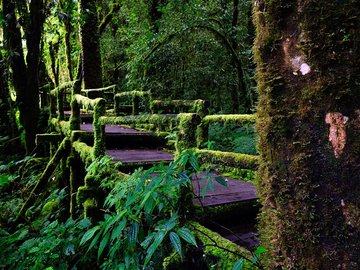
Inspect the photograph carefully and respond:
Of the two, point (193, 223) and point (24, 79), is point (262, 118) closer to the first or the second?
point (193, 223)

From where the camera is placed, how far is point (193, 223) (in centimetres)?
253

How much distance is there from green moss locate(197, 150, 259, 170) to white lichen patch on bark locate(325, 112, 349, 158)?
85 cm

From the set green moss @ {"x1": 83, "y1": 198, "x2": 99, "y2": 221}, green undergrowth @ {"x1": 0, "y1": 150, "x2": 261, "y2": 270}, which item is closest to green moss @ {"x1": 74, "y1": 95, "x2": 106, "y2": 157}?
green undergrowth @ {"x1": 0, "y1": 150, "x2": 261, "y2": 270}

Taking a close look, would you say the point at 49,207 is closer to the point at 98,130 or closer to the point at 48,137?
the point at 48,137

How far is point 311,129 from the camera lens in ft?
4.42

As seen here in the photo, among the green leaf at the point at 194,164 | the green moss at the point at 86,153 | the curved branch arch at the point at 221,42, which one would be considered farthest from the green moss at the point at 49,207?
the green leaf at the point at 194,164

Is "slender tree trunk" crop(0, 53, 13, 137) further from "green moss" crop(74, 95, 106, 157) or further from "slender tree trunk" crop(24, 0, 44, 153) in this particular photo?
"green moss" crop(74, 95, 106, 157)

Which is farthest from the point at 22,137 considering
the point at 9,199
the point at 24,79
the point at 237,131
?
the point at 237,131

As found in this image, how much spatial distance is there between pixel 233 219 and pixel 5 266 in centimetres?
319

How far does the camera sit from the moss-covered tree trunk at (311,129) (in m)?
1.25

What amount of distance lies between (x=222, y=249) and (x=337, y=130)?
1.32 meters

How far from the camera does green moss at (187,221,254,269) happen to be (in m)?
2.07

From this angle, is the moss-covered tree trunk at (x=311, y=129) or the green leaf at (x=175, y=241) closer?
the moss-covered tree trunk at (x=311, y=129)

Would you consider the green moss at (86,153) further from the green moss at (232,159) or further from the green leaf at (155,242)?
the green leaf at (155,242)
